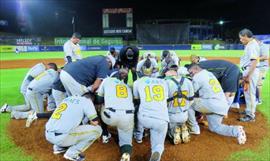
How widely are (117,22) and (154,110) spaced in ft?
99.1

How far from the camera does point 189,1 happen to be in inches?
1673

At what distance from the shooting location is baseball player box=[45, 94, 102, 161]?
14.6 feet

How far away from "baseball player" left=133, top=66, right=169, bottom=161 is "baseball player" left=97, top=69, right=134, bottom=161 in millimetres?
191

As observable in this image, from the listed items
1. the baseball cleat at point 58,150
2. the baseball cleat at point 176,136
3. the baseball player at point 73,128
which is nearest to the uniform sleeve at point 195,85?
the baseball cleat at point 176,136

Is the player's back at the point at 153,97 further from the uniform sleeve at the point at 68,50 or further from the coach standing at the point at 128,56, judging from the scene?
the uniform sleeve at the point at 68,50

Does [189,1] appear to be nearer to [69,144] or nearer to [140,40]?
[140,40]

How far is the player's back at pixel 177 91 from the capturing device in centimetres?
505

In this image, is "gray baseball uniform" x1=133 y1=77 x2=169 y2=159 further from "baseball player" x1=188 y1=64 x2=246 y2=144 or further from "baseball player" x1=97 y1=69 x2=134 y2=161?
"baseball player" x1=188 y1=64 x2=246 y2=144

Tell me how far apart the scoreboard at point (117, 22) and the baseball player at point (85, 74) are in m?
28.3

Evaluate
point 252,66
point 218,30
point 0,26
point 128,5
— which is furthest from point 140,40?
point 252,66

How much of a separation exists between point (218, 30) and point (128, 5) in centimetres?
1457

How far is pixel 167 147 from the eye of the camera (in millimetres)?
5254

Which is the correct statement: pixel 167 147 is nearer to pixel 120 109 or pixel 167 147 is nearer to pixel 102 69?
pixel 120 109

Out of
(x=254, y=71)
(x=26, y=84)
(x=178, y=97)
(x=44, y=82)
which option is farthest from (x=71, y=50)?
(x=254, y=71)
